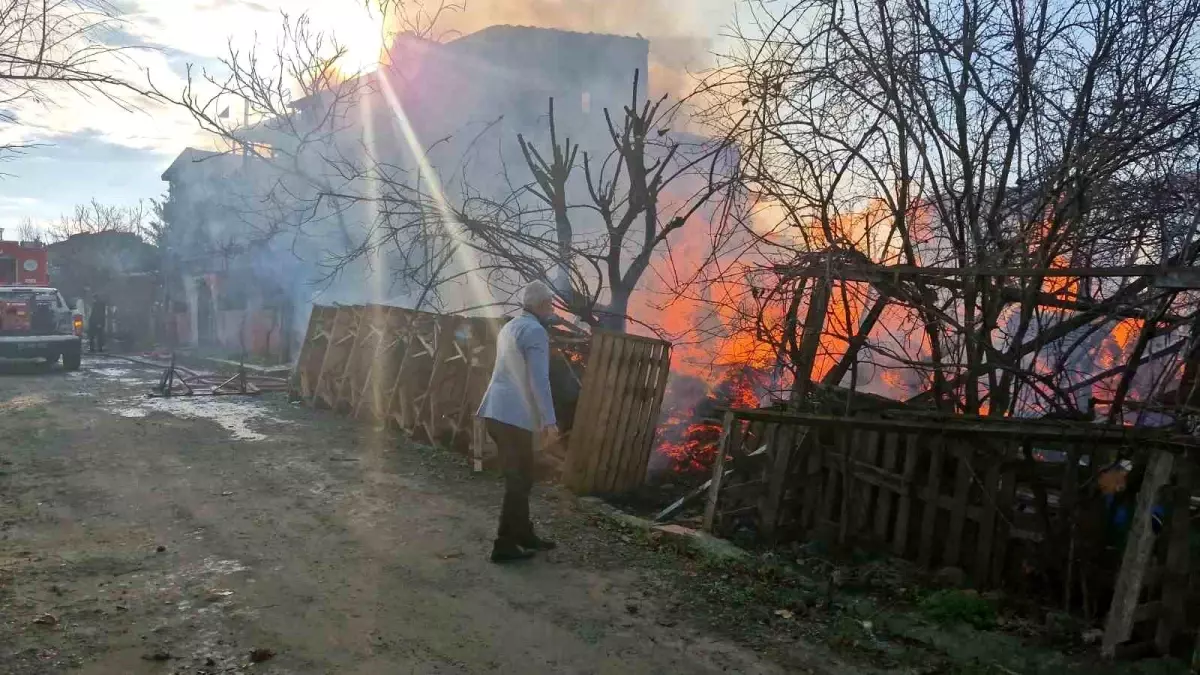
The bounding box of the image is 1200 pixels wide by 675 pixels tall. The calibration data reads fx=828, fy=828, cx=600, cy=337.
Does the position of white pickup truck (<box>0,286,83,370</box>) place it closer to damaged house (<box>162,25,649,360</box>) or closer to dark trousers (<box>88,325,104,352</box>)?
damaged house (<box>162,25,649,360</box>)

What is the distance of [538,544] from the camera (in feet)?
19.9

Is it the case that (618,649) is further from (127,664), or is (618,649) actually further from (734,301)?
(734,301)

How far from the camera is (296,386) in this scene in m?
14.7

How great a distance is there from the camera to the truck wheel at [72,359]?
20.2 metres

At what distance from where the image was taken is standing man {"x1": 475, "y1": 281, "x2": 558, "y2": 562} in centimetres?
587

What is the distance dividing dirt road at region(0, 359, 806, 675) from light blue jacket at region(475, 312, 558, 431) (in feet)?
3.39

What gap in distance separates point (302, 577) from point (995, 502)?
176 inches

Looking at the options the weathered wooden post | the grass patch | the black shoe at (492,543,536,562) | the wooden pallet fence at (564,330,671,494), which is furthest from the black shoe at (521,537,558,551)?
the weathered wooden post

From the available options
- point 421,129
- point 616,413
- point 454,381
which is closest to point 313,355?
point 454,381

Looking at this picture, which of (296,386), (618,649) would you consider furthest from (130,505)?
(296,386)

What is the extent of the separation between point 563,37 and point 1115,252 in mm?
24890

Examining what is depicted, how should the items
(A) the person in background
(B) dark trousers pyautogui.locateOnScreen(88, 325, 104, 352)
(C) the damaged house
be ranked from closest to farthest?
(C) the damaged house → (A) the person in background → (B) dark trousers pyautogui.locateOnScreen(88, 325, 104, 352)

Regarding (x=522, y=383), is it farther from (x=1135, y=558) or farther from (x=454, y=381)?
(x=454, y=381)

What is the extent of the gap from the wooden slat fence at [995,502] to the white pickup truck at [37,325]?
61.7ft
